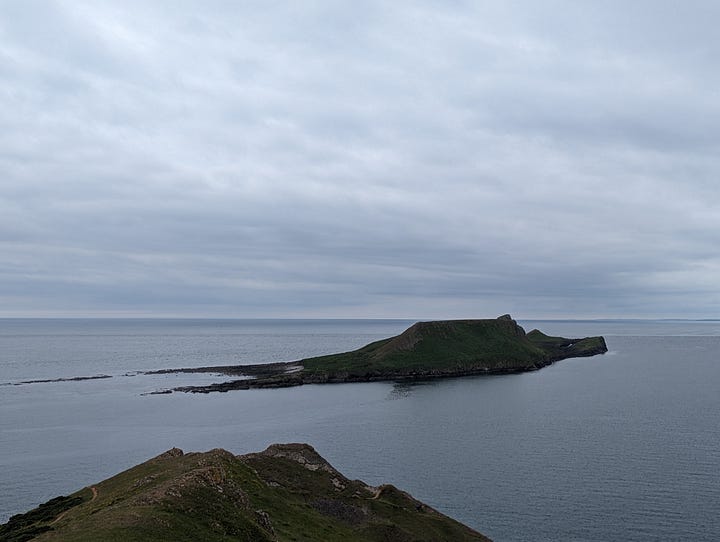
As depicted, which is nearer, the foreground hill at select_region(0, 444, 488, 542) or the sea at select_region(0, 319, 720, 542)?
the foreground hill at select_region(0, 444, 488, 542)

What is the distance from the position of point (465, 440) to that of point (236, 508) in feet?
226

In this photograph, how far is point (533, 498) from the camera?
7219 centimetres

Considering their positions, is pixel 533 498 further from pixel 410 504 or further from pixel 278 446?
pixel 278 446

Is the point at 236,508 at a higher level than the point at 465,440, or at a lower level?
higher

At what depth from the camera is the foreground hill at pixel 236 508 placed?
131ft

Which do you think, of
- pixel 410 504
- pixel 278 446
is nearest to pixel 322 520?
pixel 410 504

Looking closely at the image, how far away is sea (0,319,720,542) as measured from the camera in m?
69.1

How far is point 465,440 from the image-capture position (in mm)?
106375

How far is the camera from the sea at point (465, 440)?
69.1 meters

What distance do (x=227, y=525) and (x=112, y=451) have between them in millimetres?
71096

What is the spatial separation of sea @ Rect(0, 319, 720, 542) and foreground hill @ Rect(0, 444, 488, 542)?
12459 millimetres

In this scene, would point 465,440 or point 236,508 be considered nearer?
point 236,508

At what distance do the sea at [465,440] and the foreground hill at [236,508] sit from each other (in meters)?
12.5

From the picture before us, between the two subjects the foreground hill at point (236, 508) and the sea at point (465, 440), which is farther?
the sea at point (465, 440)
